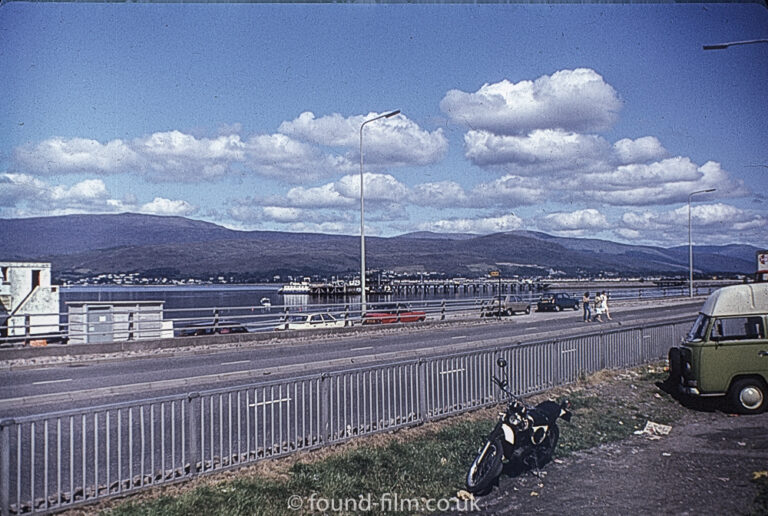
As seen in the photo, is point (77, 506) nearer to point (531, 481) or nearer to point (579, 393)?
point (531, 481)

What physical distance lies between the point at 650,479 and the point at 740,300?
5229mm

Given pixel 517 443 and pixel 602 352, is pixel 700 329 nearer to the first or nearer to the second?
pixel 602 352

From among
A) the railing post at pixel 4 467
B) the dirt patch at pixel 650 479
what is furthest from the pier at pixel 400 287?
the railing post at pixel 4 467

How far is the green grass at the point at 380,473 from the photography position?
258 inches

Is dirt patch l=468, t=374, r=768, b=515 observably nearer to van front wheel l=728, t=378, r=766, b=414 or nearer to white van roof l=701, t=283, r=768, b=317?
van front wheel l=728, t=378, r=766, b=414

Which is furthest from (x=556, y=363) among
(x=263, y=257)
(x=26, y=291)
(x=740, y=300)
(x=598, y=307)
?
(x=263, y=257)

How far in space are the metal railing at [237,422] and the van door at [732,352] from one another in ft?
8.70

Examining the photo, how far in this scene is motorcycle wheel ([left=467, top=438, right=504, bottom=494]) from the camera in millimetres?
6871

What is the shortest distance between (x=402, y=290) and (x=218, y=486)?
159391mm

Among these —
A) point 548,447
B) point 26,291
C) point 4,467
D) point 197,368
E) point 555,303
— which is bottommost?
point 555,303

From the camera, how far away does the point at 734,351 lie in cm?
1112

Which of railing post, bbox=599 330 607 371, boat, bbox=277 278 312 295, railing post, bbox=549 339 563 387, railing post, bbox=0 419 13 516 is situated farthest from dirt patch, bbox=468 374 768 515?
boat, bbox=277 278 312 295

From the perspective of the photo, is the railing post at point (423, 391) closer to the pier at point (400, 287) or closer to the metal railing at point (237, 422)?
the metal railing at point (237, 422)

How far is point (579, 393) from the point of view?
1230 cm
